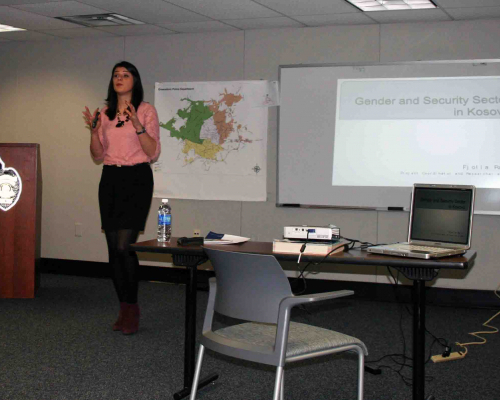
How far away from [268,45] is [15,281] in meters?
3.01

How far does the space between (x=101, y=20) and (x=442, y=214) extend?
3851 mm

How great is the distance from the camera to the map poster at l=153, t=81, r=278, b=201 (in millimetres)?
5633

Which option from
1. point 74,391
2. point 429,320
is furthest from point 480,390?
point 74,391

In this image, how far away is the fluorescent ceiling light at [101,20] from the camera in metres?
5.31

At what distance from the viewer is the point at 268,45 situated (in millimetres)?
5574

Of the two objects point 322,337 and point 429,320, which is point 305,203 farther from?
point 322,337

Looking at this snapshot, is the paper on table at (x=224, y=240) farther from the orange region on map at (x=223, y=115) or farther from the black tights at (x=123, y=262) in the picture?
the orange region on map at (x=223, y=115)

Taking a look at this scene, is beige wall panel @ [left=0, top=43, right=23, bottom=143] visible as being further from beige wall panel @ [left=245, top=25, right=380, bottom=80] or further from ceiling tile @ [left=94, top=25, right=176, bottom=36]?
beige wall panel @ [left=245, top=25, right=380, bottom=80]

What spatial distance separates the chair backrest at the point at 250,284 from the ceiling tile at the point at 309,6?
2950mm

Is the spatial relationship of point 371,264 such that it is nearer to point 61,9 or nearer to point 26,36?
point 61,9

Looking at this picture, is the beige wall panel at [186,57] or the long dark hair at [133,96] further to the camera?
the beige wall panel at [186,57]

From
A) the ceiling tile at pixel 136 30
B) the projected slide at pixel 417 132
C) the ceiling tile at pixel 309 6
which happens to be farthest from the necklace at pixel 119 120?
the projected slide at pixel 417 132

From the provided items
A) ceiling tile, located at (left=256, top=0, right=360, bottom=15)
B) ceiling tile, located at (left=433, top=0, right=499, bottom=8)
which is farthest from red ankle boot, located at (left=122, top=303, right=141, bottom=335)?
ceiling tile, located at (left=433, top=0, right=499, bottom=8)

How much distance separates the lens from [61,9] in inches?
199
